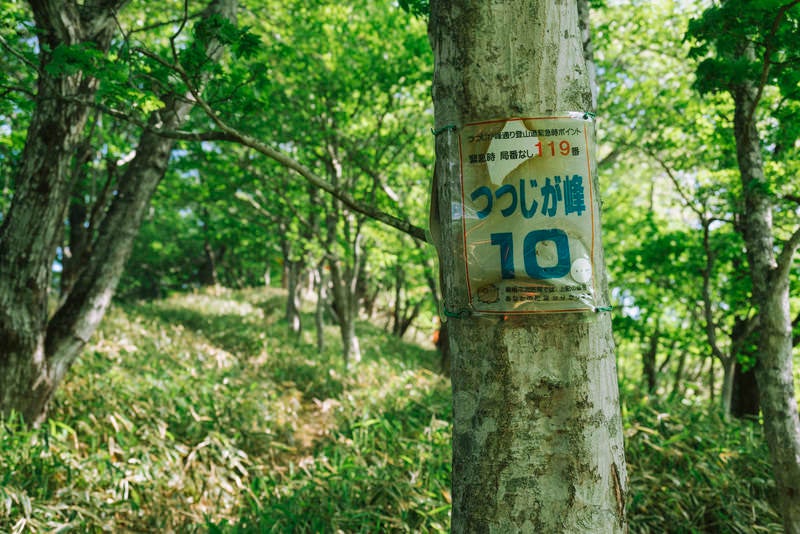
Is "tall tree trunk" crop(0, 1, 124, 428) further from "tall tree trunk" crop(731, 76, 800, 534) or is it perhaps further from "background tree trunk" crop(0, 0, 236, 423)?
"tall tree trunk" crop(731, 76, 800, 534)

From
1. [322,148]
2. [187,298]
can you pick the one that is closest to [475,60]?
[322,148]

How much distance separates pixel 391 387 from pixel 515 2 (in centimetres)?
656

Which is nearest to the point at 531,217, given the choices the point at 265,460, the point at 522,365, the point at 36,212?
the point at 522,365

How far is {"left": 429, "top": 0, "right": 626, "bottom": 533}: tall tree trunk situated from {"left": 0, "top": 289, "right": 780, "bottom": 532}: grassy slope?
7.59 ft

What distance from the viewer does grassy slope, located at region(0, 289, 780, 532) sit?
11.6 ft

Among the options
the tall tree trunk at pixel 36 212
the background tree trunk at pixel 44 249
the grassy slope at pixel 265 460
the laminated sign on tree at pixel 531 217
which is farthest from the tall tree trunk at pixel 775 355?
the tall tree trunk at pixel 36 212

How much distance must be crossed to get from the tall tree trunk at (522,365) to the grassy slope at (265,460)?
2.31 m

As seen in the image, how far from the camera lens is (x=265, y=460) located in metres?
5.41

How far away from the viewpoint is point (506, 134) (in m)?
1.19

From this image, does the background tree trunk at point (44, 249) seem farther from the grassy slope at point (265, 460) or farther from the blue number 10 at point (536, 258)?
the blue number 10 at point (536, 258)

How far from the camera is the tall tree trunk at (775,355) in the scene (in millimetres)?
2881

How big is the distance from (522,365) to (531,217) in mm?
351

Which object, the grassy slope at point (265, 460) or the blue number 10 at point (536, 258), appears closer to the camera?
the blue number 10 at point (536, 258)

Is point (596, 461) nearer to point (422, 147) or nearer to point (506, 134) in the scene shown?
point (506, 134)
